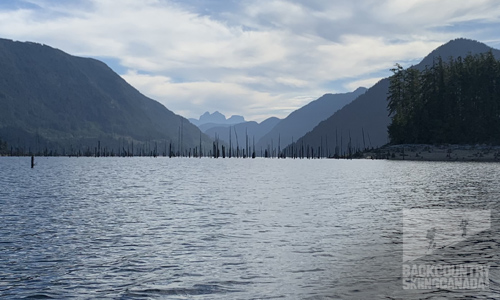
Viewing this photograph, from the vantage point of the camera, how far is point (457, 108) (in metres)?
180

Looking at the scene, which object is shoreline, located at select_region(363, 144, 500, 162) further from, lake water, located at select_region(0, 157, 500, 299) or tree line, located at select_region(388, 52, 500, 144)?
lake water, located at select_region(0, 157, 500, 299)

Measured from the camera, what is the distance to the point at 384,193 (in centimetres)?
5709

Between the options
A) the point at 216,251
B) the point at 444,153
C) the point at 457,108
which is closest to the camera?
the point at 216,251

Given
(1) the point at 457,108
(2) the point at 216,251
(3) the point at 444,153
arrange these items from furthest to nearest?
(1) the point at 457,108 → (3) the point at 444,153 → (2) the point at 216,251

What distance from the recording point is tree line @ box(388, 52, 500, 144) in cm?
17188

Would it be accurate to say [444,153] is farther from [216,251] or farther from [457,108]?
[216,251]

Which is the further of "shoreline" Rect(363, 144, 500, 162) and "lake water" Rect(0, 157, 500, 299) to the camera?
"shoreline" Rect(363, 144, 500, 162)

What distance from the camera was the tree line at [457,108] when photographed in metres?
172

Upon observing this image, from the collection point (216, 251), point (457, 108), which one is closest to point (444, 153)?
point (457, 108)

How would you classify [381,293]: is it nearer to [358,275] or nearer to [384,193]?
[358,275]

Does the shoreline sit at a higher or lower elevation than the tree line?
lower

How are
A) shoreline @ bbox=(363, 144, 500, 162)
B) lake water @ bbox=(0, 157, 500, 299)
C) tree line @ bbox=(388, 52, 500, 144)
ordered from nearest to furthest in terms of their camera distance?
lake water @ bbox=(0, 157, 500, 299) < shoreline @ bbox=(363, 144, 500, 162) < tree line @ bbox=(388, 52, 500, 144)

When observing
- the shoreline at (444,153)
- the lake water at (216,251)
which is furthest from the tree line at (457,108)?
the lake water at (216,251)

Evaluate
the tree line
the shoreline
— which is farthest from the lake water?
the tree line
